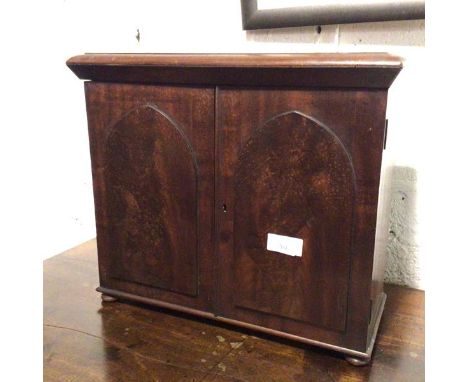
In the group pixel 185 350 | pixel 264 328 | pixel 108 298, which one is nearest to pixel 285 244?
pixel 264 328

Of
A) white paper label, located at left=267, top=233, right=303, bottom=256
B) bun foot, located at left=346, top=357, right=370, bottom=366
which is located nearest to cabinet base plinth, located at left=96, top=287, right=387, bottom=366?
bun foot, located at left=346, top=357, right=370, bottom=366

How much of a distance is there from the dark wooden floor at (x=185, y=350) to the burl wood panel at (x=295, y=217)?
8cm

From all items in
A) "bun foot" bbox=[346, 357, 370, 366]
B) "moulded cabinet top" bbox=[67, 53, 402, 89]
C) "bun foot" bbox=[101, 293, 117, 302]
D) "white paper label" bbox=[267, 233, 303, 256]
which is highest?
"moulded cabinet top" bbox=[67, 53, 402, 89]

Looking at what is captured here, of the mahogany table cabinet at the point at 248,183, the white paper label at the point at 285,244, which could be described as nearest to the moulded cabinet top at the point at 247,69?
the mahogany table cabinet at the point at 248,183

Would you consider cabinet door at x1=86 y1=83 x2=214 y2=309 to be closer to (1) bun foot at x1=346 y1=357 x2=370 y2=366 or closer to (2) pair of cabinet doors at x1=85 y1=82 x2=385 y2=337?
(2) pair of cabinet doors at x1=85 y1=82 x2=385 y2=337

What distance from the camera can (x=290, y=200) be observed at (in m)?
0.80

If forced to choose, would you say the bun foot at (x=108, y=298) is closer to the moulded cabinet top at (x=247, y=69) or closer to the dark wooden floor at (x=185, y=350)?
the dark wooden floor at (x=185, y=350)

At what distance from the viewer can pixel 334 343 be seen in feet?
2.68

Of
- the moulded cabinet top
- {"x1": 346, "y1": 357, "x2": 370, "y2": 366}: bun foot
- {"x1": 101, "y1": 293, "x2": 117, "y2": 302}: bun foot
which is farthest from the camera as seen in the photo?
{"x1": 101, "y1": 293, "x2": 117, "y2": 302}: bun foot

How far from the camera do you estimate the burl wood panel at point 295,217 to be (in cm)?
76

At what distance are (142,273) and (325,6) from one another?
0.79m

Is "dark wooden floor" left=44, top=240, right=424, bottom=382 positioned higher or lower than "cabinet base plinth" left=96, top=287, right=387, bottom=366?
lower

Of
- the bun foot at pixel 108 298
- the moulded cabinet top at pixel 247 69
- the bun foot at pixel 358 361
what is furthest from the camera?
the bun foot at pixel 108 298

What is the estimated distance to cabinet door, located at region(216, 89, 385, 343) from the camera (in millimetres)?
749
